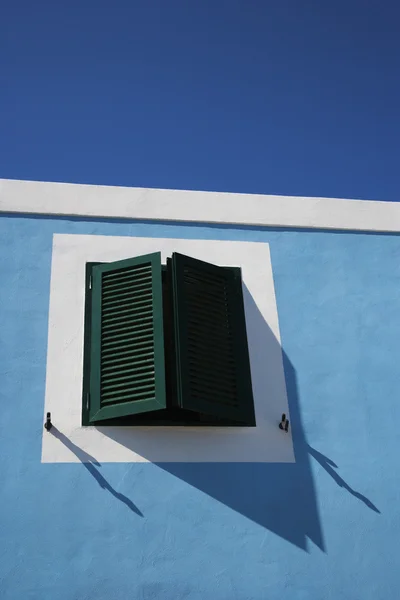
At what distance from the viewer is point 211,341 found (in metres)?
5.57

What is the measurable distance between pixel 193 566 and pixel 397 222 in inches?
127

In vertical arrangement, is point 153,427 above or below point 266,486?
above

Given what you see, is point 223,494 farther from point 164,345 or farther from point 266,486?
point 164,345

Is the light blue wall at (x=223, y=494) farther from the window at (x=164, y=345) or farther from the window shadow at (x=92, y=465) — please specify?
the window at (x=164, y=345)

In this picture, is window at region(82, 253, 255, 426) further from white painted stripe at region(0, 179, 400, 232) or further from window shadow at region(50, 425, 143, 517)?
white painted stripe at region(0, 179, 400, 232)

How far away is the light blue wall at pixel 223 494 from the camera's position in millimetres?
4867

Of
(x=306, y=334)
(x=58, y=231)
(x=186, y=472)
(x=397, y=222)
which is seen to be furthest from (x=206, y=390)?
(x=397, y=222)

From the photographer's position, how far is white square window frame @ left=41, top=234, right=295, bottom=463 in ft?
17.2

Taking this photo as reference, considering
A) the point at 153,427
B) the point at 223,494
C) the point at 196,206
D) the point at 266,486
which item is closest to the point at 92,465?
the point at 153,427

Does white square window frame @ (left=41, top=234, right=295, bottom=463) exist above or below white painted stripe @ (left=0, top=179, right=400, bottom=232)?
below

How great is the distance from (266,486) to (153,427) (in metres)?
0.81

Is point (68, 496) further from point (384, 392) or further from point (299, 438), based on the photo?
point (384, 392)

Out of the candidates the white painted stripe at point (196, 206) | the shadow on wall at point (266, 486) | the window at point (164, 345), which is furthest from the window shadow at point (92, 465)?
the white painted stripe at point (196, 206)

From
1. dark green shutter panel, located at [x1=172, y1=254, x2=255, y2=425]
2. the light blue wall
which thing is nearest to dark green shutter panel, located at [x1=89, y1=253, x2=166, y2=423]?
dark green shutter panel, located at [x1=172, y1=254, x2=255, y2=425]
